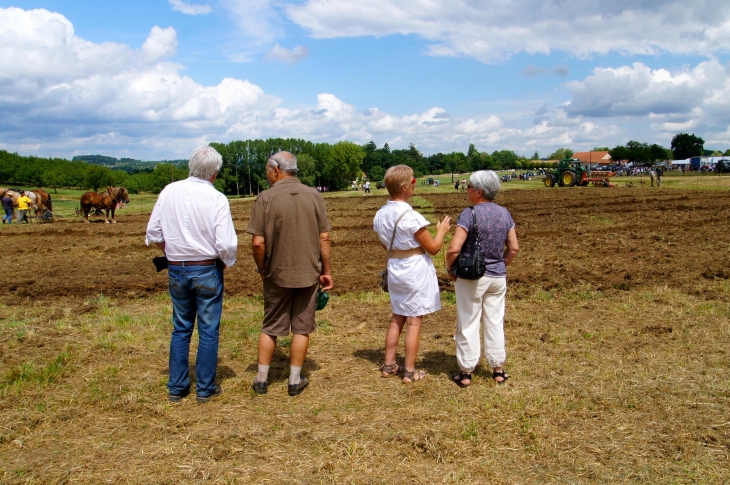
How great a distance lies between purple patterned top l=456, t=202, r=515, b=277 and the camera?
4.37m

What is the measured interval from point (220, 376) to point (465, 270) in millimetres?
2545

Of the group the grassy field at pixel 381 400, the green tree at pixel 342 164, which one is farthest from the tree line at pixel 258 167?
the grassy field at pixel 381 400

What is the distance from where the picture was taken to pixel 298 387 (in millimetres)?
4523

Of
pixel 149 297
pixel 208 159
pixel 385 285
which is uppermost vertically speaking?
pixel 208 159

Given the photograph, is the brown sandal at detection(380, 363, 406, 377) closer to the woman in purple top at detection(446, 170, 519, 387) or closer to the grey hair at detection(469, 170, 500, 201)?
the woman in purple top at detection(446, 170, 519, 387)

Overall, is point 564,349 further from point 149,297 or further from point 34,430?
point 149,297

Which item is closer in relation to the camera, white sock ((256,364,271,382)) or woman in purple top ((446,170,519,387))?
woman in purple top ((446,170,519,387))

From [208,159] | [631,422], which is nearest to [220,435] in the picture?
[208,159]

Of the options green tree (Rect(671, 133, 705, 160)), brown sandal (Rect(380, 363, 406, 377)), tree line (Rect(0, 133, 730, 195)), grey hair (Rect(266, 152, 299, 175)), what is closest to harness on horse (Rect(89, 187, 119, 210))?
grey hair (Rect(266, 152, 299, 175))

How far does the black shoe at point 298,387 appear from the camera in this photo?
4496 mm

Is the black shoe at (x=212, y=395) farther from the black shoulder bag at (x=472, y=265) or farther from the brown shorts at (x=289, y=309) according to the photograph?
the black shoulder bag at (x=472, y=265)

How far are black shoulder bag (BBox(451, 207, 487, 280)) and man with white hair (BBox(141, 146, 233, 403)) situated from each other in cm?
184

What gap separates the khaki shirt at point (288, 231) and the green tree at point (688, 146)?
153 meters

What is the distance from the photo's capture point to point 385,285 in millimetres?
4871
